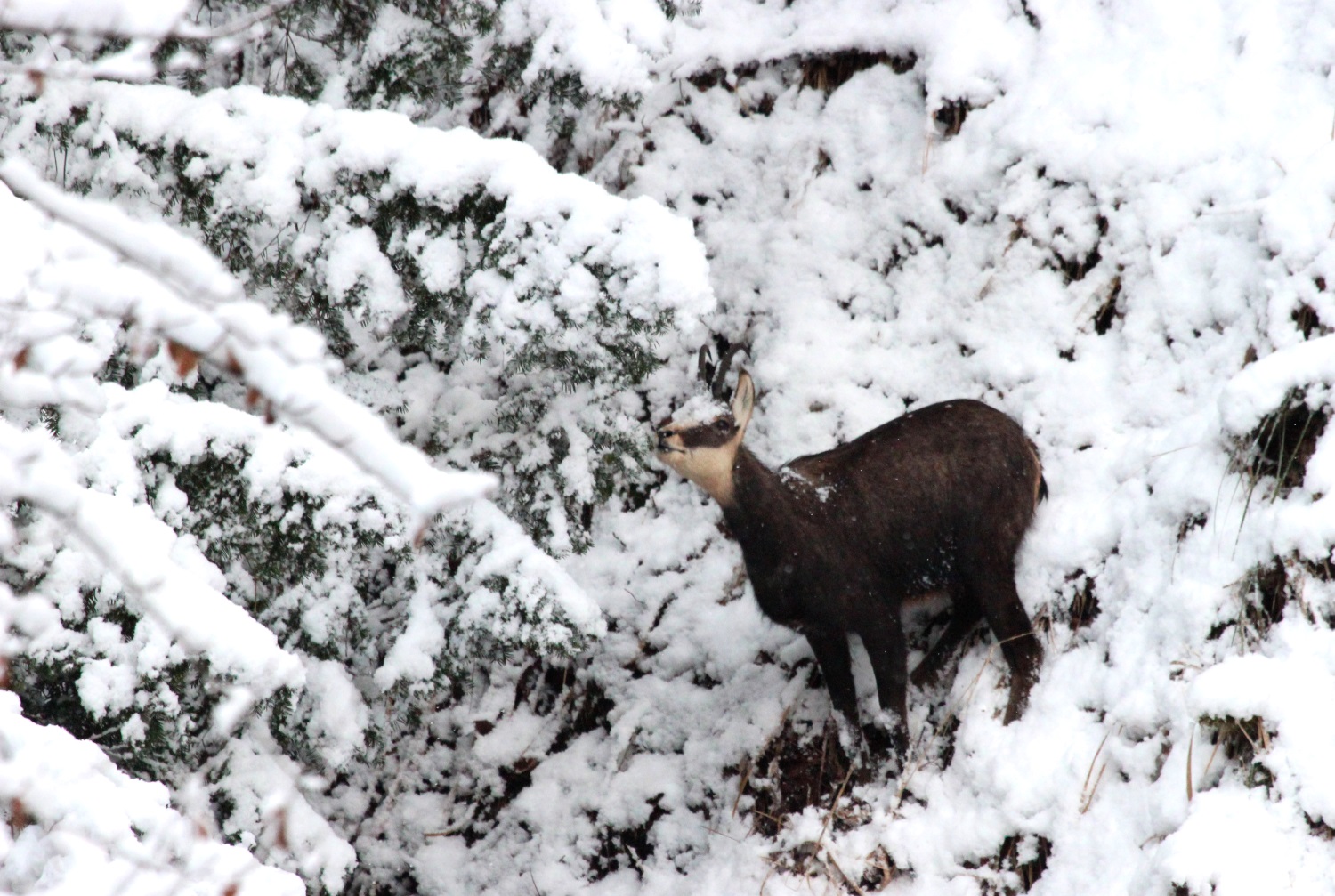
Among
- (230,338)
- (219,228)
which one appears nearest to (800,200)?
(219,228)

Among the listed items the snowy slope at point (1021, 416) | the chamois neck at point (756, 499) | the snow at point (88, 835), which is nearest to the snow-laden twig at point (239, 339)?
the snow at point (88, 835)

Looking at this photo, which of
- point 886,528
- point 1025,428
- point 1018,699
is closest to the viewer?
point 1018,699

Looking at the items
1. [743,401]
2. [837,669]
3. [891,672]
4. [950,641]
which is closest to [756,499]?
[743,401]

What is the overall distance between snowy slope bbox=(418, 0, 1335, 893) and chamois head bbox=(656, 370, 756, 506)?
34.4 inches

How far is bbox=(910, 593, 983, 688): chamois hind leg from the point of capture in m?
5.00

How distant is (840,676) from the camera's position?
4926mm

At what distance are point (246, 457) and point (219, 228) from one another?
0.93 meters

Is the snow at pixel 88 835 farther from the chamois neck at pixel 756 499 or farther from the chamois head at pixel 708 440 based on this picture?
the chamois neck at pixel 756 499

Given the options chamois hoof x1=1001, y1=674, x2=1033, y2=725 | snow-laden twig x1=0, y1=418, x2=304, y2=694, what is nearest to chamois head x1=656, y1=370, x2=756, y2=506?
chamois hoof x1=1001, y1=674, x2=1033, y2=725

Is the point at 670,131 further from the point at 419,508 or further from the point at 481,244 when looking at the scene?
the point at 419,508

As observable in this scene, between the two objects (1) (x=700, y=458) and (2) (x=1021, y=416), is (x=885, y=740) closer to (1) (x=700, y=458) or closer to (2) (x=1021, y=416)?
(1) (x=700, y=458)

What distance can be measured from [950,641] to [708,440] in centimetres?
134

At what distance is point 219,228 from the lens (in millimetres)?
4570

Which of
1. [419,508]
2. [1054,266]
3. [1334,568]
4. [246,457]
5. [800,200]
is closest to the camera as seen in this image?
[419,508]
